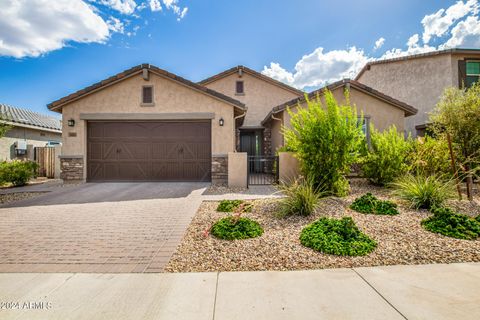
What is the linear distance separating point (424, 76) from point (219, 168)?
13.9m

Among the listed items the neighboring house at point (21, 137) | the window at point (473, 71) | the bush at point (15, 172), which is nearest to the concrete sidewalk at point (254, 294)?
the bush at point (15, 172)

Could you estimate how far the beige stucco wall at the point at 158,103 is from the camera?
9500 millimetres

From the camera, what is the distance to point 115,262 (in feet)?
9.78

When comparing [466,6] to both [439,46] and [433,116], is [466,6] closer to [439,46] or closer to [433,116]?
[439,46]

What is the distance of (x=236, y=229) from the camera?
3814mm

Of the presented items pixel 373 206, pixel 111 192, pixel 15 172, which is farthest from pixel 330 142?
→ pixel 15 172

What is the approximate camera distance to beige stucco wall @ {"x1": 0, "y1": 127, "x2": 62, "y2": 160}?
1241 centimetres

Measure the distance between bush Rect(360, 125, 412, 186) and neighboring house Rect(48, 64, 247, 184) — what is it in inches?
210

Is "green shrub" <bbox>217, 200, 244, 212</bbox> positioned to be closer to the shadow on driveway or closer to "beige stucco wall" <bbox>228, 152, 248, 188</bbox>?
the shadow on driveway

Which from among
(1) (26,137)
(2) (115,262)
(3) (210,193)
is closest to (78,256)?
(2) (115,262)

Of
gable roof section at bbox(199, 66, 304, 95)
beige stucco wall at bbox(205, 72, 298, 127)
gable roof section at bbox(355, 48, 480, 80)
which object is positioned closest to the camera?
gable roof section at bbox(355, 48, 480, 80)

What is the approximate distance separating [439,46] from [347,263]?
16373mm

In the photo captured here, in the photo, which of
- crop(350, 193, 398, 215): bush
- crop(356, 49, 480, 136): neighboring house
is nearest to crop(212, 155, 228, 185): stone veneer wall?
crop(350, 193, 398, 215): bush

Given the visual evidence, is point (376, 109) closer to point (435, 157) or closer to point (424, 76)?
point (435, 157)
